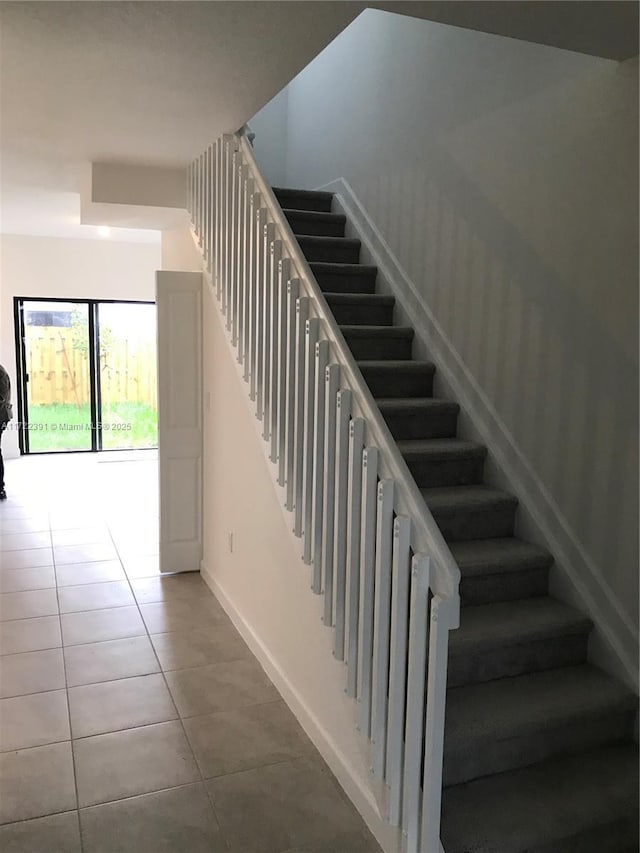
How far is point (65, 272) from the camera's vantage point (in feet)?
27.7

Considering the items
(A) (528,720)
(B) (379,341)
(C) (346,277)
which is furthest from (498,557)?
(C) (346,277)

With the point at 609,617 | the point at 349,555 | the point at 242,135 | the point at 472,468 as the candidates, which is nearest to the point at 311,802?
the point at 349,555

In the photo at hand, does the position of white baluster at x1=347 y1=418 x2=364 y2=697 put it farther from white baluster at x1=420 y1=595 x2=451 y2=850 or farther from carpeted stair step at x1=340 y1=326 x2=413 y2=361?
carpeted stair step at x1=340 y1=326 x2=413 y2=361

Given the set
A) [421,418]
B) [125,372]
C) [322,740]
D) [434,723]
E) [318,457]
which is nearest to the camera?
[434,723]

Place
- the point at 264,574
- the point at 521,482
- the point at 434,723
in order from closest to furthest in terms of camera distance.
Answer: the point at 434,723 → the point at 521,482 → the point at 264,574

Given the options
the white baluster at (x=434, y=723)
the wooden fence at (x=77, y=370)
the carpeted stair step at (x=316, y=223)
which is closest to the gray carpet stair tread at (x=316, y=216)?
the carpeted stair step at (x=316, y=223)

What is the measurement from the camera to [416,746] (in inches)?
77.0

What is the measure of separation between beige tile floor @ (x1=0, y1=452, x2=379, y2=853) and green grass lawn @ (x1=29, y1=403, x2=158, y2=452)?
13.6 ft

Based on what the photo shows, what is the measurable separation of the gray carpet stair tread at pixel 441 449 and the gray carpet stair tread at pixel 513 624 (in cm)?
74

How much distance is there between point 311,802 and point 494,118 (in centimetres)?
300

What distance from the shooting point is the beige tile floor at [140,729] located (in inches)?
89.1

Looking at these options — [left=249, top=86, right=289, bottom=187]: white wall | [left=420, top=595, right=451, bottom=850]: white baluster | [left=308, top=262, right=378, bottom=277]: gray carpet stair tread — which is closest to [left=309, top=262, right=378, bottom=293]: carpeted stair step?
[left=308, top=262, right=378, bottom=277]: gray carpet stair tread

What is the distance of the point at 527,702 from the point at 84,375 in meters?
7.61

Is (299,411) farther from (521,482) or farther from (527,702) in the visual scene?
(527,702)
